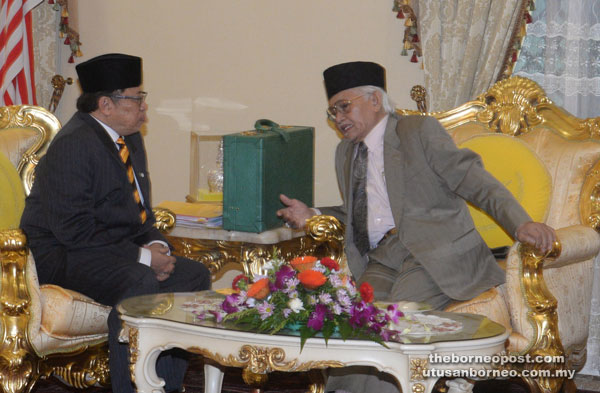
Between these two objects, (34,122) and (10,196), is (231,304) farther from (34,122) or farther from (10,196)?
(34,122)

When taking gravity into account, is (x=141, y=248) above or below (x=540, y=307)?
above

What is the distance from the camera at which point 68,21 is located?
5211 millimetres

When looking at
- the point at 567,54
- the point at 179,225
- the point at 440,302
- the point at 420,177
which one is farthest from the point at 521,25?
the point at 179,225

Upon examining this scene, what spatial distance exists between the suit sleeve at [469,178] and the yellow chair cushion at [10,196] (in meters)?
1.95

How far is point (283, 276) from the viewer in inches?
107

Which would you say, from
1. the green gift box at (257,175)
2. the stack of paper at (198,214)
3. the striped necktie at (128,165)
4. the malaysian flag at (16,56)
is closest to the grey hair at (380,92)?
the green gift box at (257,175)

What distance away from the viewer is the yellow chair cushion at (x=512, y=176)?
3797 mm

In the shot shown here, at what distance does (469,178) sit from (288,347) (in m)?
1.19

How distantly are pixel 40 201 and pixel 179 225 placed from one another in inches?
29.5

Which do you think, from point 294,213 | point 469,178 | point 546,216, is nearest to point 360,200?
point 294,213

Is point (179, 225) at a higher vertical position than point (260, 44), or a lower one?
lower

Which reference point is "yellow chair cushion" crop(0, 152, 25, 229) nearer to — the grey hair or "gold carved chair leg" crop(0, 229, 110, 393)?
"gold carved chair leg" crop(0, 229, 110, 393)

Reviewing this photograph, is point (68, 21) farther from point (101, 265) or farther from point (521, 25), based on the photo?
point (521, 25)

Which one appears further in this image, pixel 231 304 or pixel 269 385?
pixel 269 385
